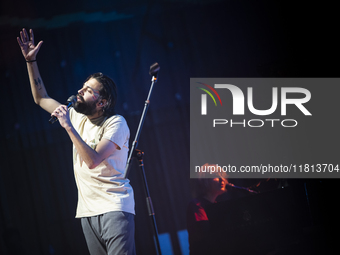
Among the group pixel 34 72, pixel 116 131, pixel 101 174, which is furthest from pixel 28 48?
pixel 101 174

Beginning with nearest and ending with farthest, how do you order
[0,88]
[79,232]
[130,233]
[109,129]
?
[130,233], [109,129], [79,232], [0,88]

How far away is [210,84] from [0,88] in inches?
105

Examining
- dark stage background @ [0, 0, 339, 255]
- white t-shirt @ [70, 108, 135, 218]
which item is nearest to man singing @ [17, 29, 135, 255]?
white t-shirt @ [70, 108, 135, 218]

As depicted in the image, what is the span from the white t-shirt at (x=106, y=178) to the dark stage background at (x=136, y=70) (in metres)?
1.80

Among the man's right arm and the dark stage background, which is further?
the dark stage background

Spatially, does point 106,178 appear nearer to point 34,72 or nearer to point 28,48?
point 34,72

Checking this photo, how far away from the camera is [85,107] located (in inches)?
71.1

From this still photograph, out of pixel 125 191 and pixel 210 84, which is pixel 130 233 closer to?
pixel 125 191

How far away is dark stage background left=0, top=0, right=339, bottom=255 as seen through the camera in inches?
137

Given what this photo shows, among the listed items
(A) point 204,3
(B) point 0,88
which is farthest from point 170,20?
(B) point 0,88

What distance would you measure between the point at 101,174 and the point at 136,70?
2.30 m

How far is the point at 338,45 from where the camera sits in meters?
3.55

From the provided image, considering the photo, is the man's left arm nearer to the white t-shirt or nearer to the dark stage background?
the white t-shirt

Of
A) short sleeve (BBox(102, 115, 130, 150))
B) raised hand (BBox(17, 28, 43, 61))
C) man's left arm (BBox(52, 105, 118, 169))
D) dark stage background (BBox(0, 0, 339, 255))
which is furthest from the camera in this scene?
dark stage background (BBox(0, 0, 339, 255))
